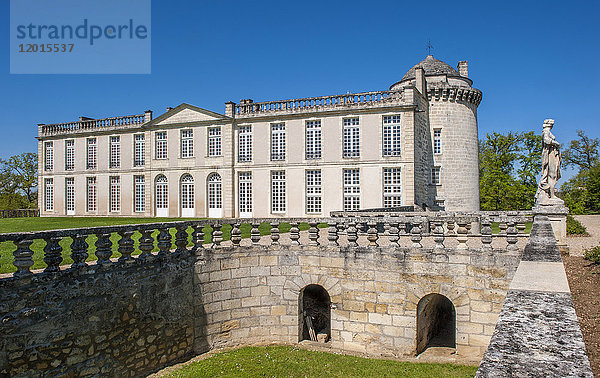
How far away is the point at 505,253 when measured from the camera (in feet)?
29.9

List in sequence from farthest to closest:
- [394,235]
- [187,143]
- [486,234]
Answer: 1. [187,143]
2. [394,235]
3. [486,234]

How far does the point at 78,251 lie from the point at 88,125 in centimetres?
3040

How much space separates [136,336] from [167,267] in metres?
1.55

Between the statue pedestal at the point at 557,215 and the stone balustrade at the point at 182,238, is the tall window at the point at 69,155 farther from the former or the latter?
the statue pedestal at the point at 557,215

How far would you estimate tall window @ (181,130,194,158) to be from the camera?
3072cm

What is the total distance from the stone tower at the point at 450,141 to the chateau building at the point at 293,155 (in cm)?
7

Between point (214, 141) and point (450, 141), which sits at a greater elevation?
point (214, 141)

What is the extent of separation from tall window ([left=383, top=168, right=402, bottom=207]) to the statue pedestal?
44.2 ft

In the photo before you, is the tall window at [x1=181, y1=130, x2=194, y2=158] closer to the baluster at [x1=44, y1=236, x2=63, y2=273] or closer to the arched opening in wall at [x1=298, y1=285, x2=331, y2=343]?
the arched opening in wall at [x1=298, y1=285, x2=331, y2=343]

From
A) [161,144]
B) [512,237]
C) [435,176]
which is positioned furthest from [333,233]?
[161,144]

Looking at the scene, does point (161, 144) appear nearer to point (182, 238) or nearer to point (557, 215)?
point (182, 238)

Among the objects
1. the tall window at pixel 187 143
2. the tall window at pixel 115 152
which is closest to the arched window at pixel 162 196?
the tall window at pixel 187 143

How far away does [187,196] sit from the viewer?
31094 mm

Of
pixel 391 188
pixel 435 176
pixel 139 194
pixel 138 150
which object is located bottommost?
pixel 139 194
